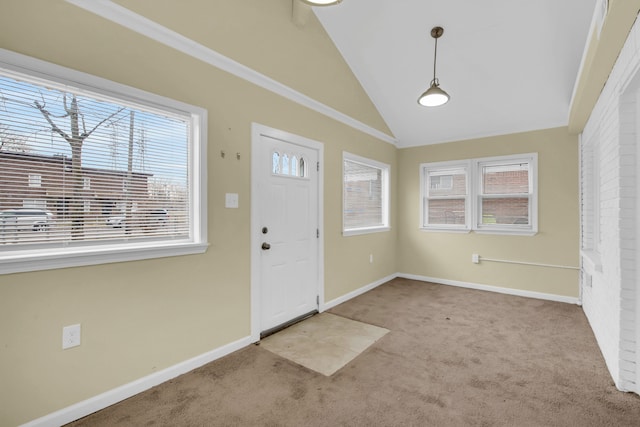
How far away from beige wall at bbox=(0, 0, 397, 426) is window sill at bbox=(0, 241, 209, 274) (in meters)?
0.05

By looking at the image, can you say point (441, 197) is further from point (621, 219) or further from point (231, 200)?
point (231, 200)

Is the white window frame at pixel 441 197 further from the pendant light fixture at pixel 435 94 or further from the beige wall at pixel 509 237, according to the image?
the pendant light fixture at pixel 435 94

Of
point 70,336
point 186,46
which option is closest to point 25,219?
point 70,336

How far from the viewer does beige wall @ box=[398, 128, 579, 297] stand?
402 centimetres

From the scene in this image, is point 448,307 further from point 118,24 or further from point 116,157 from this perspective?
point 118,24

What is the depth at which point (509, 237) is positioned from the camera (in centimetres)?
443

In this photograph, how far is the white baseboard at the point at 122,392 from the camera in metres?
1.76

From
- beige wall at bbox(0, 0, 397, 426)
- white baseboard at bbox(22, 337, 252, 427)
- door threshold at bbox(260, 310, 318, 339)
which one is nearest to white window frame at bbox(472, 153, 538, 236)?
beige wall at bbox(0, 0, 397, 426)

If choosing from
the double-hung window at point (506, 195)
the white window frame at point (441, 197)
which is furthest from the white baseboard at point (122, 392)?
the double-hung window at point (506, 195)

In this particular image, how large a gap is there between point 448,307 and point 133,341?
3.46 meters

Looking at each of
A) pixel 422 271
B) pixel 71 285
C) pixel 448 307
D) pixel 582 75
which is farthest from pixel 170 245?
pixel 422 271

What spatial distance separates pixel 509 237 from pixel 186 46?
15.2 feet

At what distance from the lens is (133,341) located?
208 centimetres

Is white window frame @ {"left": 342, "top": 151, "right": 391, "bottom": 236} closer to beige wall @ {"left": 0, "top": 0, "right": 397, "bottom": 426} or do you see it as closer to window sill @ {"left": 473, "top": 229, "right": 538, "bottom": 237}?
beige wall @ {"left": 0, "top": 0, "right": 397, "bottom": 426}
